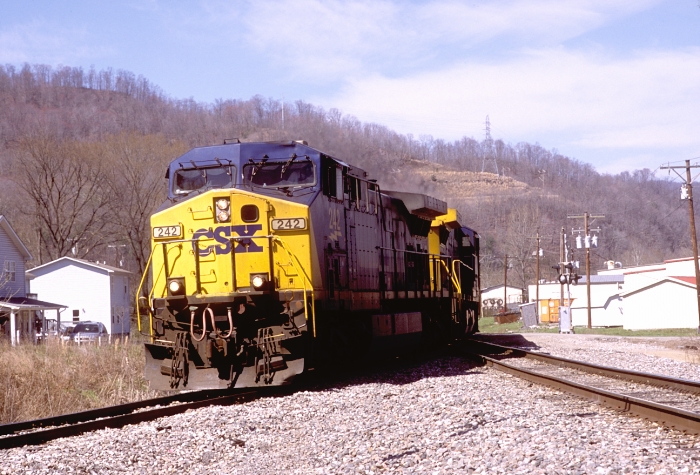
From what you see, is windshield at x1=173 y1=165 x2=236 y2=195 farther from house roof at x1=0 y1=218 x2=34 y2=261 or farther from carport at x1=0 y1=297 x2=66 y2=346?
house roof at x1=0 y1=218 x2=34 y2=261

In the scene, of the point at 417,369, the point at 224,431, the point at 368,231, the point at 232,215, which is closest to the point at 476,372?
the point at 417,369

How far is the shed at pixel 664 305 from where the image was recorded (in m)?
52.5

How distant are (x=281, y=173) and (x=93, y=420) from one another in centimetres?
489

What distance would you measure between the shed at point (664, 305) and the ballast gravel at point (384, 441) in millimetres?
45997

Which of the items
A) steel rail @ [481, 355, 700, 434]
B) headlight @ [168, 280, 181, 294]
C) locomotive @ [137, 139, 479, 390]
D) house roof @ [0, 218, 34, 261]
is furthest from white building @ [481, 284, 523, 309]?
headlight @ [168, 280, 181, 294]

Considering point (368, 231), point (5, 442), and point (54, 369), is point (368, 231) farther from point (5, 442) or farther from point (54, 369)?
point (5, 442)

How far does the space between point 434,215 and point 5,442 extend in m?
13.6

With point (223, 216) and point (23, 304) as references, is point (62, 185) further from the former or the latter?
point (223, 216)

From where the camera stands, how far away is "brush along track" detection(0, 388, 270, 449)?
26.2 feet

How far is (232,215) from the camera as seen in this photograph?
1196 cm

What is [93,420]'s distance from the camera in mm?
9648

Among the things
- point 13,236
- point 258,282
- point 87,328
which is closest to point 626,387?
point 258,282

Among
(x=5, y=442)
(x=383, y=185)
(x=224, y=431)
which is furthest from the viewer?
(x=383, y=185)

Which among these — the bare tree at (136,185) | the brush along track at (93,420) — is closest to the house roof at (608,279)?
the bare tree at (136,185)
